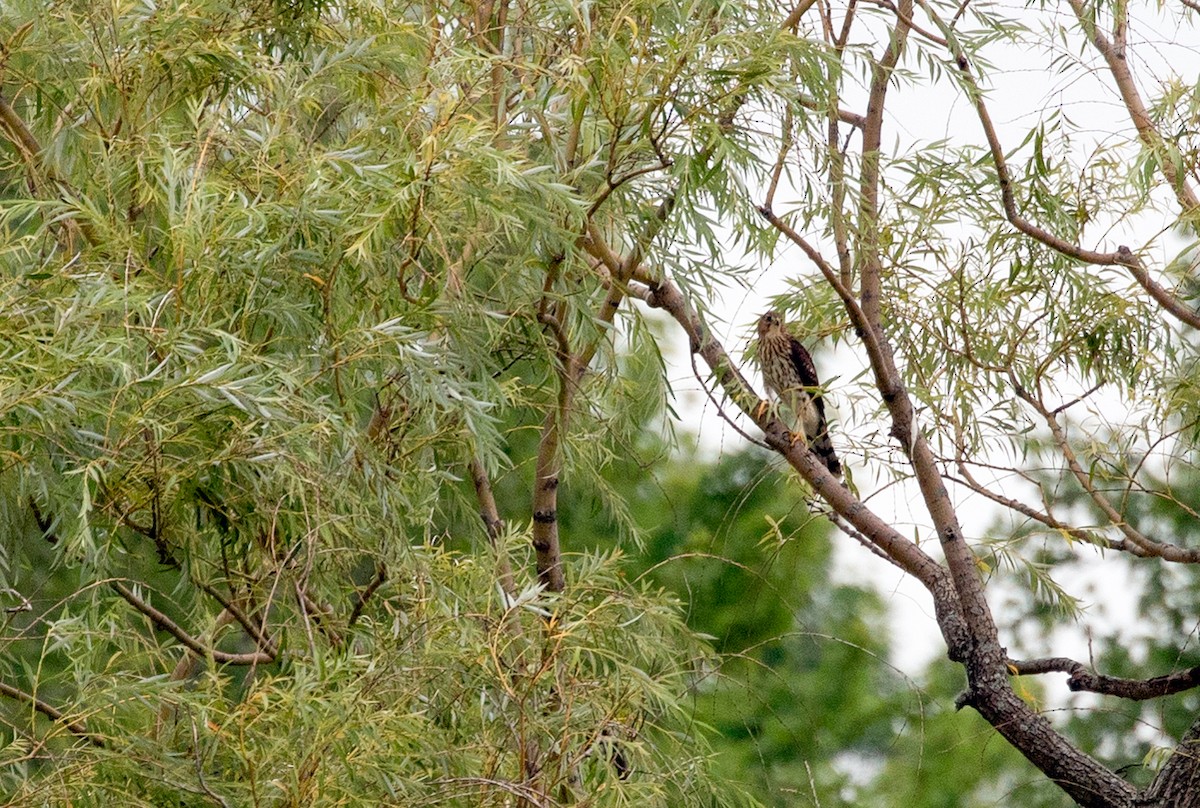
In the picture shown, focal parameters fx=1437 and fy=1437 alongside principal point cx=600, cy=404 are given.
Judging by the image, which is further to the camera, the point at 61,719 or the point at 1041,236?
the point at 1041,236

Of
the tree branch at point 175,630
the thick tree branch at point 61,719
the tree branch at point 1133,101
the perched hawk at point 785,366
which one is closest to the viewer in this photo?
the thick tree branch at point 61,719

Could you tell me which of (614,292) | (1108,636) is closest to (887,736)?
(1108,636)

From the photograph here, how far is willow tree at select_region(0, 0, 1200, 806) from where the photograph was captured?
1.89m

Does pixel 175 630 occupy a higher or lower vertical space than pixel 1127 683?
lower

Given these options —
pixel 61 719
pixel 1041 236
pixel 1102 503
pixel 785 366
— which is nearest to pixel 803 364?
pixel 785 366

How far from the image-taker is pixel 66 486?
6.28ft

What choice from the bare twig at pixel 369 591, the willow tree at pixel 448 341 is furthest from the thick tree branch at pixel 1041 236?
the bare twig at pixel 369 591

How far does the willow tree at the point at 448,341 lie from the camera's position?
1.89 meters

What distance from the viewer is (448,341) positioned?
2.16m

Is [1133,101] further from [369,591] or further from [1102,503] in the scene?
[369,591]

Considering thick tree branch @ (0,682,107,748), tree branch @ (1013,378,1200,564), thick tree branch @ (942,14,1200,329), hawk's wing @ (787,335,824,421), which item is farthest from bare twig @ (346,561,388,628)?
hawk's wing @ (787,335,824,421)

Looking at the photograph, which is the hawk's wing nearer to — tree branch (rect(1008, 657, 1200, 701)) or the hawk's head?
the hawk's head

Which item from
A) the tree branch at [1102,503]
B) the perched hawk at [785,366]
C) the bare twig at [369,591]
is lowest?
the bare twig at [369,591]

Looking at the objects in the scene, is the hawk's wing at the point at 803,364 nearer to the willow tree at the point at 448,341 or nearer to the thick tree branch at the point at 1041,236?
the willow tree at the point at 448,341
